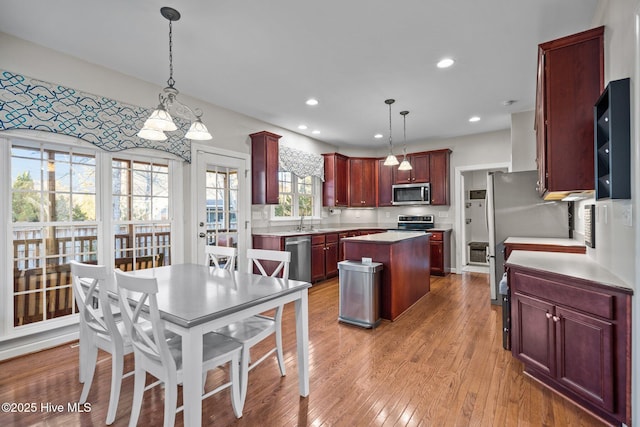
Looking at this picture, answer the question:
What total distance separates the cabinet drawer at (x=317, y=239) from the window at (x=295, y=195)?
762 millimetres

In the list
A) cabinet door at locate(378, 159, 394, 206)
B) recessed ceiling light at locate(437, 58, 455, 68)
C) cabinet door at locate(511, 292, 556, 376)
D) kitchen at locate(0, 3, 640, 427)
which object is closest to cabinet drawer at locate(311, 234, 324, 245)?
kitchen at locate(0, 3, 640, 427)

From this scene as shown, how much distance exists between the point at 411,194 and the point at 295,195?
2364 millimetres

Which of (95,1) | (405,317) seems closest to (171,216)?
(95,1)

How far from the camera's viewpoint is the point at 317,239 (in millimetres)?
5199

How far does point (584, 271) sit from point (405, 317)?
1.88m

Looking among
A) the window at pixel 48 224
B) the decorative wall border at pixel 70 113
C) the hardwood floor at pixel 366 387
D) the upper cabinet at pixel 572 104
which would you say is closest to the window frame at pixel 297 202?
the decorative wall border at pixel 70 113

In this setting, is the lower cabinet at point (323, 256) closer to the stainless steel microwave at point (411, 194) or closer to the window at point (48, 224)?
the stainless steel microwave at point (411, 194)

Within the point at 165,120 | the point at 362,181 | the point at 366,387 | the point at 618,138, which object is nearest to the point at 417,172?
the point at 362,181

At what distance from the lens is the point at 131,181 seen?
136 inches

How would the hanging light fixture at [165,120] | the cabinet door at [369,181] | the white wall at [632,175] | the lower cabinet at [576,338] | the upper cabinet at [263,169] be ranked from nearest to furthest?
1. the white wall at [632,175]
2. the lower cabinet at [576,338]
3. the hanging light fixture at [165,120]
4. the upper cabinet at [263,169]
5. the cabinet door at [369,181]

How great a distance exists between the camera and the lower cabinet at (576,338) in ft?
5.31

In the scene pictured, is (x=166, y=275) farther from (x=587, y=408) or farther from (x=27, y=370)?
(x=587, y=408)

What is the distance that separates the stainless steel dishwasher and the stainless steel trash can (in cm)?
143

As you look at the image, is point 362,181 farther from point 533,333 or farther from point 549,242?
point 533,333
